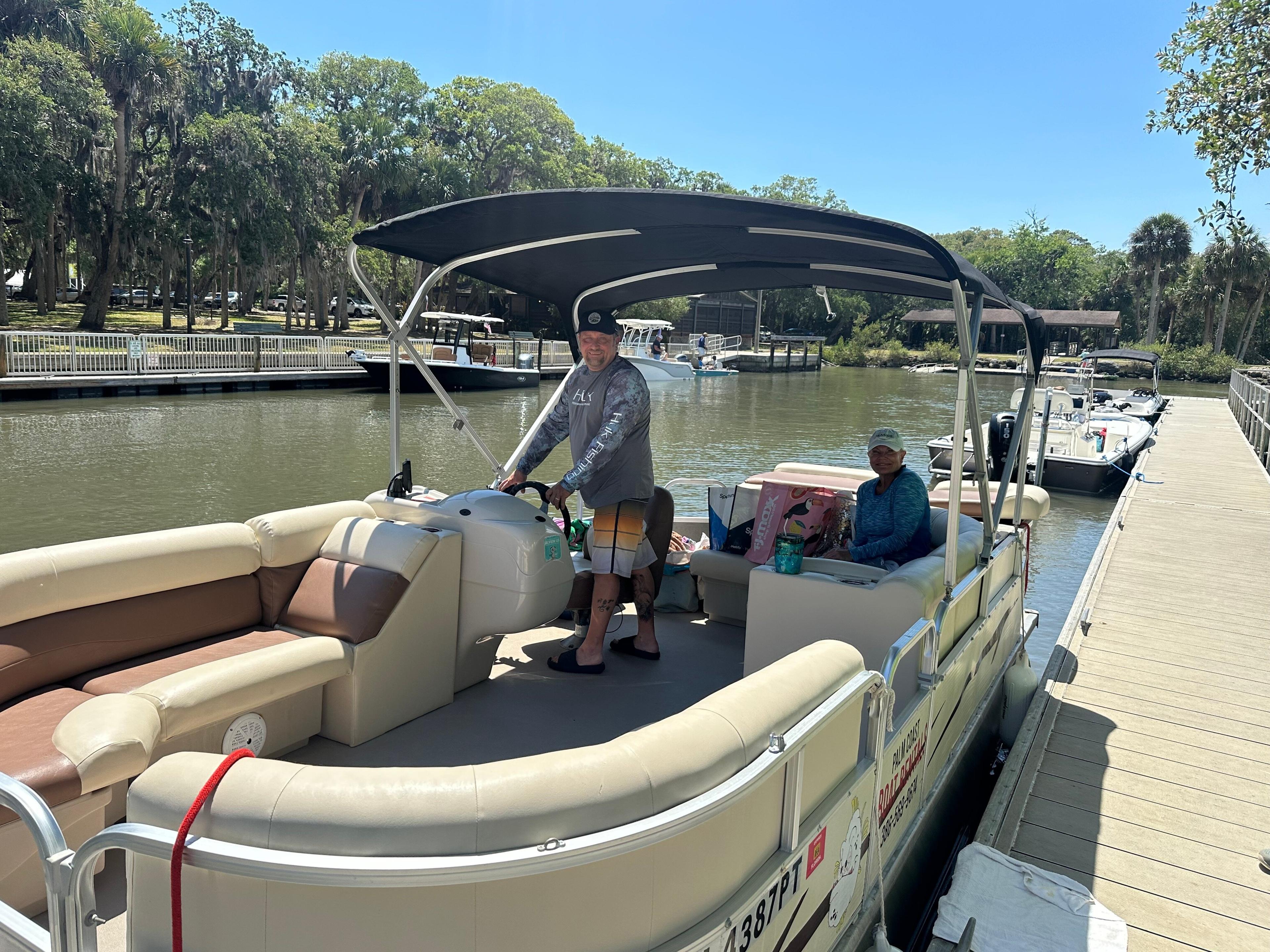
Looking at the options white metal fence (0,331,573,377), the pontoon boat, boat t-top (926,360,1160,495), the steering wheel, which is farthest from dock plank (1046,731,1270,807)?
white metal fence (0,331,573,377)

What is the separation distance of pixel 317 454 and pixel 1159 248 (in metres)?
65.3

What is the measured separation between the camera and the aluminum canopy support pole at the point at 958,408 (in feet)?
10.2

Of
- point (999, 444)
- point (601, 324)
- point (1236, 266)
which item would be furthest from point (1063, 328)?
point (601, 324)

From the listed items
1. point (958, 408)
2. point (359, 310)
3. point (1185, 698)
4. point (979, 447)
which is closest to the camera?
point (958, 408)

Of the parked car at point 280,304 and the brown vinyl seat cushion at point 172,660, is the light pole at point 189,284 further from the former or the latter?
the brown vinyl seat cushion at point 172,660

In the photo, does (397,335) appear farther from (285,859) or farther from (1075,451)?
(1075,451)

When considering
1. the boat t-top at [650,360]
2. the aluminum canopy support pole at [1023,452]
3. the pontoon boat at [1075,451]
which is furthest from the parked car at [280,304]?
the aluminum canopy support pole at [1023,452]

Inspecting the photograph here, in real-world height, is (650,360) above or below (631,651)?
above

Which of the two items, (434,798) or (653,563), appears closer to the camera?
(434,798)

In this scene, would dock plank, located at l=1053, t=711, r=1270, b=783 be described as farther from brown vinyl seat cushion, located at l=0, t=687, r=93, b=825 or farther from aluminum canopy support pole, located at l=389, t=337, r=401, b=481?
brown vinyl seat cushion, located at l=0, t=687, r=93, b=825

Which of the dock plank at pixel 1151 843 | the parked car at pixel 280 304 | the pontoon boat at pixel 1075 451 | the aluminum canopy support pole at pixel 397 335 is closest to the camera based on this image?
the dock plank at pixel 1151 843

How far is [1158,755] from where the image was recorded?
427 cm

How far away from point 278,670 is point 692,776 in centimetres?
165

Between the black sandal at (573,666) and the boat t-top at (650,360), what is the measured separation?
34837mm
